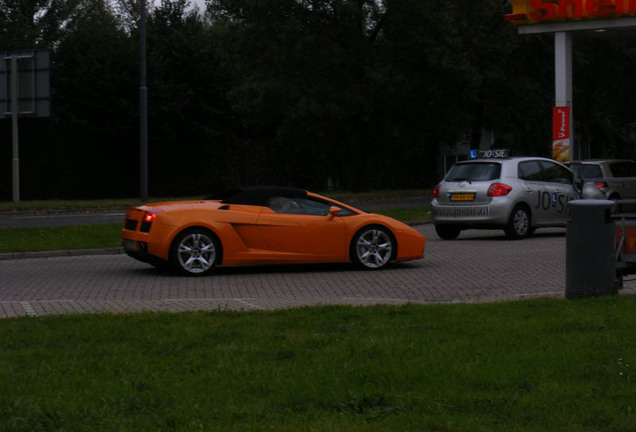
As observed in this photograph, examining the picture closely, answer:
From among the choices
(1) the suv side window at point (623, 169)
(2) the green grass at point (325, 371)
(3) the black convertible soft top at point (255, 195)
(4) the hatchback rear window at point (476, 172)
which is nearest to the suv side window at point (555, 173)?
(4) the hatchback rear window at point (476, 172)

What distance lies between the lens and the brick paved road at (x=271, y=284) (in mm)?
10992

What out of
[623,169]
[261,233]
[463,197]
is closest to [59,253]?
[261,233]

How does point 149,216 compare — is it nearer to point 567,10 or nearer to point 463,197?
point 463,197

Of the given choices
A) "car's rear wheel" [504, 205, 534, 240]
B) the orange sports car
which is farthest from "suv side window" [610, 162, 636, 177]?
the orange sports car

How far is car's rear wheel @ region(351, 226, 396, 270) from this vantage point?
14.9 meters

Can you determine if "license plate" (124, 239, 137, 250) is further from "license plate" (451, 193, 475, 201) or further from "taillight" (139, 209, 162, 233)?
"license plate" (451, 193, 475, 201)

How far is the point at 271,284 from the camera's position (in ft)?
43.4

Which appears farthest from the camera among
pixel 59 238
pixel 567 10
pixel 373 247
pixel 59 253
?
pixel 567 10

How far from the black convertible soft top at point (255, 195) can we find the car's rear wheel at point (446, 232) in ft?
20.2

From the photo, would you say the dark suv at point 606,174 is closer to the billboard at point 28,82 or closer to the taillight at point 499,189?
the taillight at point 499,189

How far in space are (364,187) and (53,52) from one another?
43.4ft

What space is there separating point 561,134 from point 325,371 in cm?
2680

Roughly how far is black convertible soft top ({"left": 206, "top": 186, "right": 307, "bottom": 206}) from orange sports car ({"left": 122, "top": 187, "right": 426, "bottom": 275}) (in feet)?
0.04

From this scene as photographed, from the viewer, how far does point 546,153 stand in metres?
56.5
